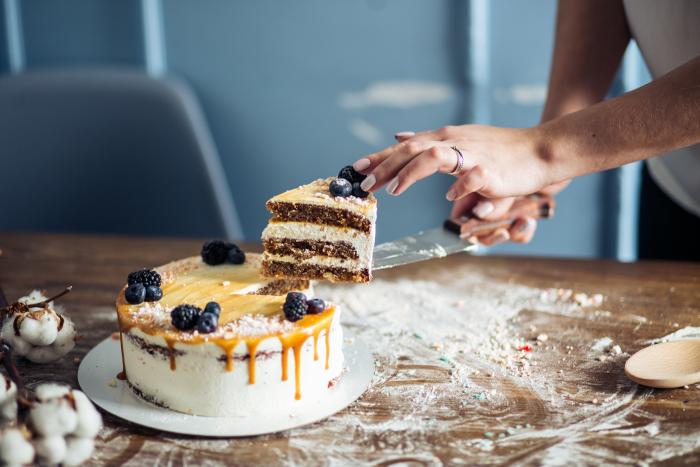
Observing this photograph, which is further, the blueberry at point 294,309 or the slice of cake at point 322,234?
the slice of cake at point 322,234

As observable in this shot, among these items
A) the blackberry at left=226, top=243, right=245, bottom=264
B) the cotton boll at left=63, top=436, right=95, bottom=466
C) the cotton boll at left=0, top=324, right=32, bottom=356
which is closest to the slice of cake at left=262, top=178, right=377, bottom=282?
the blackberry at left=226, top=243, right=245, bottom=264

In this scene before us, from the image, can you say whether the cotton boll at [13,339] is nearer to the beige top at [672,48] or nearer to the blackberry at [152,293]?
the blackberry at [152,293]

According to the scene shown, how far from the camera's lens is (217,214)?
137 inches

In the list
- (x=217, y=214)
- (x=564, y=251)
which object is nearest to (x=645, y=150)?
(x=564, y=251)

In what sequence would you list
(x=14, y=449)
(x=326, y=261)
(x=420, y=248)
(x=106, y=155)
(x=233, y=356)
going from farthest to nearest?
1. (x=106, y=155)
2. (x=420, y=248)
3. (x=326, y=261)
4. (x=233, y=356)
5. (x=14, y=449)

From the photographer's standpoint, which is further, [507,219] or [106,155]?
[106,155]

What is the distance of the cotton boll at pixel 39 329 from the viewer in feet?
5.85

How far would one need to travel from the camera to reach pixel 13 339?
5.89ft

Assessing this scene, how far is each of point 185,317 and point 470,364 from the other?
727 mm

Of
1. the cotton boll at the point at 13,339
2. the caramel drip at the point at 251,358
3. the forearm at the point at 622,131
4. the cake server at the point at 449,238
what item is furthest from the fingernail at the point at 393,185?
the cotton boll at the point at 13,339

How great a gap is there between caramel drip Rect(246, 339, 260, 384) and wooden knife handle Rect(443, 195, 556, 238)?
0.86 metres

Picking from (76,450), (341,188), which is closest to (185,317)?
(76,450)

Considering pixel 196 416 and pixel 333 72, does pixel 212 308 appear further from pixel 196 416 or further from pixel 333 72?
pixel 333 72

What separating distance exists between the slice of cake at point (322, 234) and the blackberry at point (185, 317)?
335 mm
